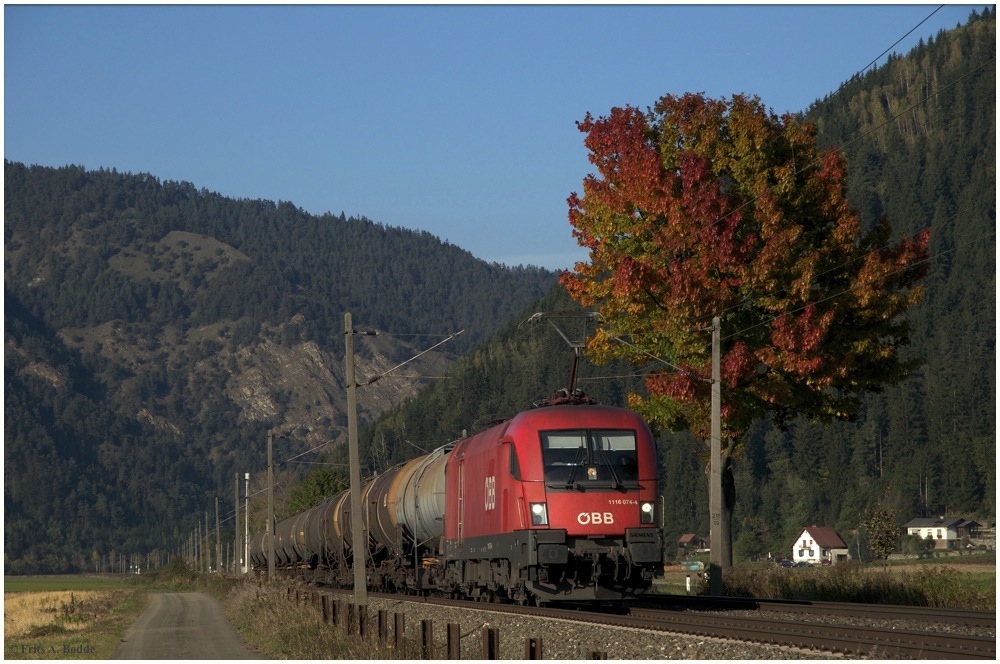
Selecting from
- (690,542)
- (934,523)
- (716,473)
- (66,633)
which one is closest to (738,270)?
(716,473)

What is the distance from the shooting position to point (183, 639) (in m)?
32.2

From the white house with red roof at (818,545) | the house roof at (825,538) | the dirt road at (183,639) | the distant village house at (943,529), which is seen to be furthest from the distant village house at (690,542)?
the dirt road at (183,639)

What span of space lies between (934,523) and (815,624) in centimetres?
15939

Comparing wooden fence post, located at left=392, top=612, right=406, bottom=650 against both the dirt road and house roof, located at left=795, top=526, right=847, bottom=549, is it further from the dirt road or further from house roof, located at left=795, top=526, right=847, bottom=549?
house roof, located at left=795, top=526, right=847, bottom=549

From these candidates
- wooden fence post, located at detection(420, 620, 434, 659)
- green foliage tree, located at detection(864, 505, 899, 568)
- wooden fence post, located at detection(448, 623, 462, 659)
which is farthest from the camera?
green foliage tree, located at detection(864, 505, 899, 568)

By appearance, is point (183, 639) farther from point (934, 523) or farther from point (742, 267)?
point (934, 523)

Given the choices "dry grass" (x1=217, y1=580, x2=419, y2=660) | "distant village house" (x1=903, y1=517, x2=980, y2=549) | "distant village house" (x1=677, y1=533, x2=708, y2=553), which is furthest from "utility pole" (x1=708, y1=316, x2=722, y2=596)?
"distant village house" (x1=677, y1=533, x2=708, y2=553)

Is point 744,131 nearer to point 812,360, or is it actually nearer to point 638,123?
point 638,123

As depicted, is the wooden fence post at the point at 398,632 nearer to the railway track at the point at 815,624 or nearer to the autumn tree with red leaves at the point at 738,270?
the railway track at the point at 815,624

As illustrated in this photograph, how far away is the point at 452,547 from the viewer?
34281 mm

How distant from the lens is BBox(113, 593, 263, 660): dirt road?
88.6ft

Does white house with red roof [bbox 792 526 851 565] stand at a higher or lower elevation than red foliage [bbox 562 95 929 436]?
lower

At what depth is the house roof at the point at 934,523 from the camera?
557 feet

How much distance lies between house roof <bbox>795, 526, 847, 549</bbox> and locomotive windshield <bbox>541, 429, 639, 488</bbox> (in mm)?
149870
